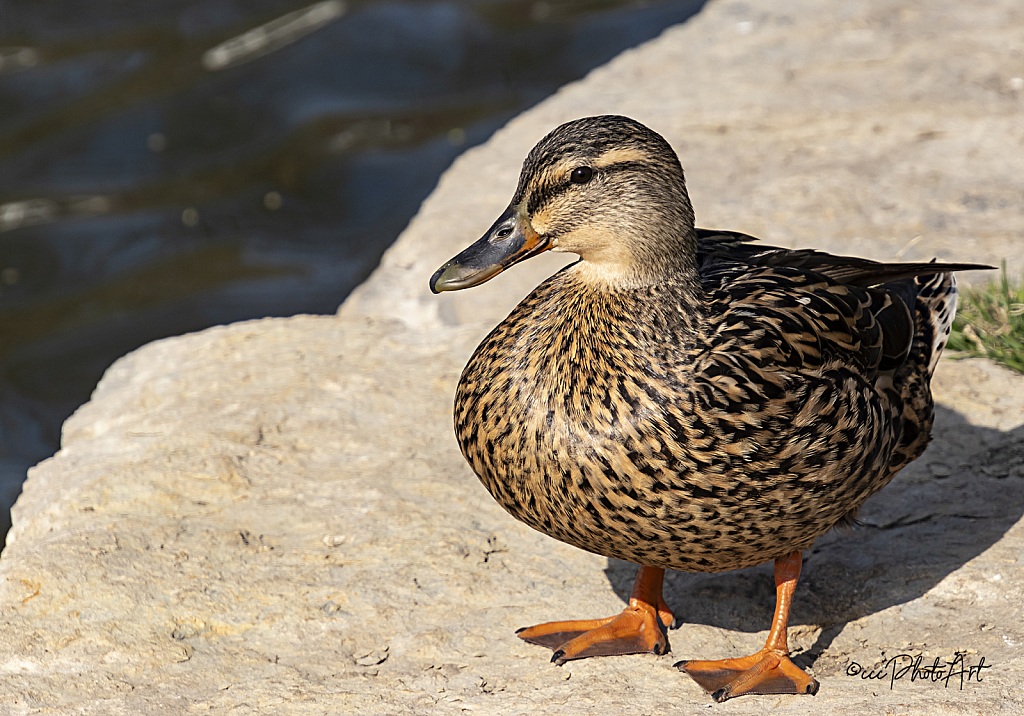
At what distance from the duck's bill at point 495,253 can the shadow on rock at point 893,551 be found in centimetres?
135

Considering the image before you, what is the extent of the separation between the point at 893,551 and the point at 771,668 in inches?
29.9

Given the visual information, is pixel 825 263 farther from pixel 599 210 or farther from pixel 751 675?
pixel 751 675

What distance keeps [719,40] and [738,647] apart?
4.85 m

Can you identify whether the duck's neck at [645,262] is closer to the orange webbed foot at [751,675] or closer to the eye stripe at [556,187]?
the eye stripe at [556,187]

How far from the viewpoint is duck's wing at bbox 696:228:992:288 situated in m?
3.77

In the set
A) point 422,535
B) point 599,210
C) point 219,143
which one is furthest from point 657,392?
point 219,143

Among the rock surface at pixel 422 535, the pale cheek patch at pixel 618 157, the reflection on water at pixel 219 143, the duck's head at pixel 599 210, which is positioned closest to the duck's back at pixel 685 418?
the duck's head at pixel 599 210

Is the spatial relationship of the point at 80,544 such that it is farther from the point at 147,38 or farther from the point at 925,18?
the point at 147,38

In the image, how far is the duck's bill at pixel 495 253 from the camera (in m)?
3.23

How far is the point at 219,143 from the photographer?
9102 millimetres

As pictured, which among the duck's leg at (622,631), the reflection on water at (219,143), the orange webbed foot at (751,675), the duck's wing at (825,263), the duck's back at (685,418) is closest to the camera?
the duck's back at (685,418)

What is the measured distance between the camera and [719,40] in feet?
24.7

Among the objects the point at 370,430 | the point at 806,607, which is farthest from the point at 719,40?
the point at 806,607

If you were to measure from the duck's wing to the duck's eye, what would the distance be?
72 cm
